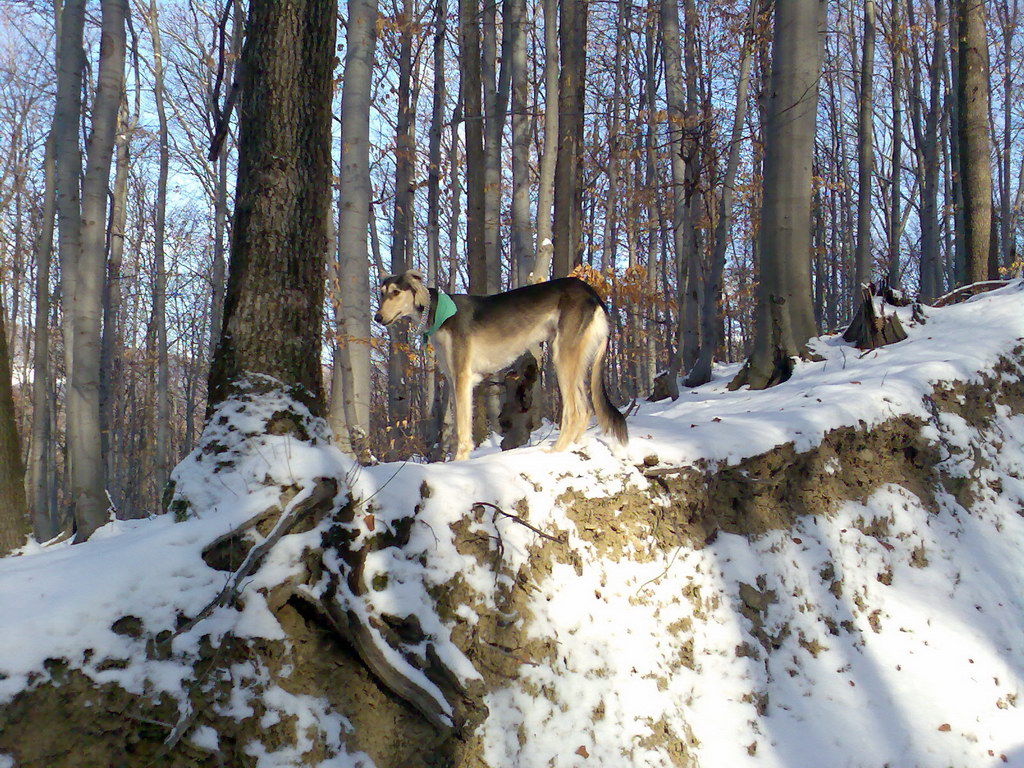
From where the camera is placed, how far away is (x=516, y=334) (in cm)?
543

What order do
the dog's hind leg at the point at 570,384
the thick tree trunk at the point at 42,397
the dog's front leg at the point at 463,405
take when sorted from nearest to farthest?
the dog's hind leg at the point at 570,384 → the dog's front leg at the point at 463,405 → the thick tree trunk at the point at 42,397

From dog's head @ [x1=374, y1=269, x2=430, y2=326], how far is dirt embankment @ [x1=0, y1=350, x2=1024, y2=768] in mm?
2591

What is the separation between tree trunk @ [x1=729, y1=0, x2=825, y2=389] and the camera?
25.1ft

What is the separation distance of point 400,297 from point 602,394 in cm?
221

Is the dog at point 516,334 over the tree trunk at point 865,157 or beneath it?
beneath

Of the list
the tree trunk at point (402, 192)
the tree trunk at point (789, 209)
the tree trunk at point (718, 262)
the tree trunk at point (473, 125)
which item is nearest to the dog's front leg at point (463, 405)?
the tree trunk at point (473, 125)

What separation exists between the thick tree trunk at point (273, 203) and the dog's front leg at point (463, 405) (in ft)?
6.00

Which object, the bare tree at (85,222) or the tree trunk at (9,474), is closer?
the tree trunk at (9,474)

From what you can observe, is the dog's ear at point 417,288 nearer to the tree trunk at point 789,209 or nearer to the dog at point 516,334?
the dog at point 516,334

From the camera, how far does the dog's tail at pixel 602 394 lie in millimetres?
4590

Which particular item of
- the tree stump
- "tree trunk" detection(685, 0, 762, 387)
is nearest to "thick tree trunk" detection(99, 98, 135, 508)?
"tree trunk" detection(685, 0, 762, 387)

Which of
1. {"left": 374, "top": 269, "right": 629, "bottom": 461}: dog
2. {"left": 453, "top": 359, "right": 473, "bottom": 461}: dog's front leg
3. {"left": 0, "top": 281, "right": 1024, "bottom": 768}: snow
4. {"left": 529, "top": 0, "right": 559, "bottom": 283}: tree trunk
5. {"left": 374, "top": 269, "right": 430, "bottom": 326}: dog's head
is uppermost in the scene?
{"left": 529, "top": 0, "right": 559, "bottom": 283}: tree trunk

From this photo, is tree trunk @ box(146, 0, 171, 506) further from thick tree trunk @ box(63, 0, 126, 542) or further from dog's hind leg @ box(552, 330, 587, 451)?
dog's hind leg @ box(552, 330, 587, 451)

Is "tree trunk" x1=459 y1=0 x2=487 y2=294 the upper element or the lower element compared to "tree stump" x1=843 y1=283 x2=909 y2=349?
upper
